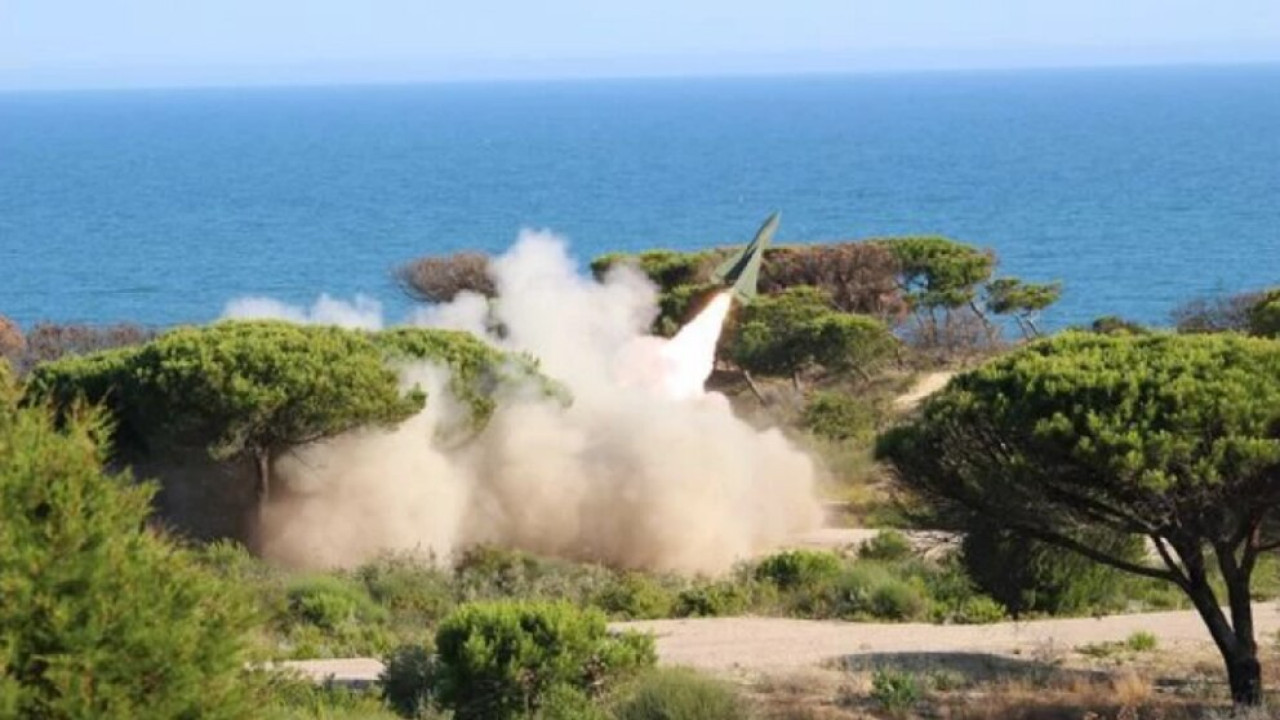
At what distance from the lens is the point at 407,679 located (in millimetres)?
17562

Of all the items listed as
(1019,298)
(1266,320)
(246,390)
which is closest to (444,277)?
(1019,298)

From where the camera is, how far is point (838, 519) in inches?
1330

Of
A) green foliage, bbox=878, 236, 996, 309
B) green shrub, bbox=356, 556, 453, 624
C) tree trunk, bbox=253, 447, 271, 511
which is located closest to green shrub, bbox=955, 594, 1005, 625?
green shrub, bbox=356, 556, 453, 624

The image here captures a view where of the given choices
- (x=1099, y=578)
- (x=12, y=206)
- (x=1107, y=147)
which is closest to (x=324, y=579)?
(x=1099, y=578)

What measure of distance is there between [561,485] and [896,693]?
1481 centimetres

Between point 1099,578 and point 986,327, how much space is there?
30559mm

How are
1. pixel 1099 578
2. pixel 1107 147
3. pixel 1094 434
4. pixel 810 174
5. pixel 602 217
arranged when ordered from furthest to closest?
pixel 1107 147 < pixel 810 174 < pixel 602 217 < pixel 1099 578 < pixel 1094 434

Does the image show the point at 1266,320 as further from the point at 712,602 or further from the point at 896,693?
the point at 896,693

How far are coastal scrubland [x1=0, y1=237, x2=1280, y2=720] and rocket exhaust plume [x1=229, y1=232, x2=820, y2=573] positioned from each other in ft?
0.91

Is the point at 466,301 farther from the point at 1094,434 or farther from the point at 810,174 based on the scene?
the point at 810,174

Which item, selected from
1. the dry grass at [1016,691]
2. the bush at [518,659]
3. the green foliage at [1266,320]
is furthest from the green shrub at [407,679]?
the green foliage at [1266,320]

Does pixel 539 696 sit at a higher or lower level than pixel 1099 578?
higher

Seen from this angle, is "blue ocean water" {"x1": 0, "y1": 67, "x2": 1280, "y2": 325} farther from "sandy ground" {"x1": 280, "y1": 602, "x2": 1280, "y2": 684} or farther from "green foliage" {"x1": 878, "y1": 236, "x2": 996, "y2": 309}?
"sandy ground" {"x1": 280, "y1": 602, "x2": 1280, "y2": 684}

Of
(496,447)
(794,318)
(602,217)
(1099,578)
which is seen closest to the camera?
(1099,578)
